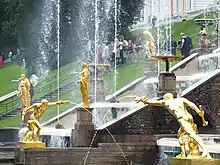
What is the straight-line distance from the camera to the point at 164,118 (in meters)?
24.0

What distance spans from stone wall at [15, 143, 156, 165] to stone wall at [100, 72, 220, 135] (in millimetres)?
880

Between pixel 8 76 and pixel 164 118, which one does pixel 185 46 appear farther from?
pixel 8 76

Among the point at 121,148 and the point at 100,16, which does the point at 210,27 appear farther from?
the point at 121,148

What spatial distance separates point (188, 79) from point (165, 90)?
3887 mm

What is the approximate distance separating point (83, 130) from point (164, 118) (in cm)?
221

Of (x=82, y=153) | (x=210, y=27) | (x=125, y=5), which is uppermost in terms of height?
(x=125, y=5)

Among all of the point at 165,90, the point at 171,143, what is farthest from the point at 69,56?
the point at 171,143

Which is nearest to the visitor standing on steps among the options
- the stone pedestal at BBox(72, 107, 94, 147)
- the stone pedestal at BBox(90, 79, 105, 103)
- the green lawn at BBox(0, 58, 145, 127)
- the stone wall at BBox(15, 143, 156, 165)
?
the green lawn at BBox(0, 58, 145, 127)

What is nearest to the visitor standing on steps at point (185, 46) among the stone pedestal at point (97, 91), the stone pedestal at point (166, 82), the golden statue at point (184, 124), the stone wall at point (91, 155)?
the stone pedestal at point (97, 91)

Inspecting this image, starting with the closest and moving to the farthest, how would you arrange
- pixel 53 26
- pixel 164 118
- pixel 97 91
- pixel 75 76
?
1. pixel 164 118
2. pixel 97 91
3. pixel 75 76
4. pixel 53 26

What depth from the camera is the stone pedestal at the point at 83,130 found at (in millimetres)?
23469

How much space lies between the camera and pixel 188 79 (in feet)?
94.2

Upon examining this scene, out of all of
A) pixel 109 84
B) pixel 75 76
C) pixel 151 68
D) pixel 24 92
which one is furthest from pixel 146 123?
pixel 75 76

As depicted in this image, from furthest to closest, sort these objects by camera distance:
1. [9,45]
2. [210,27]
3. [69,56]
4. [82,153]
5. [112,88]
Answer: [9,45], [69,56], [210,27], [112,88], [82,153]
